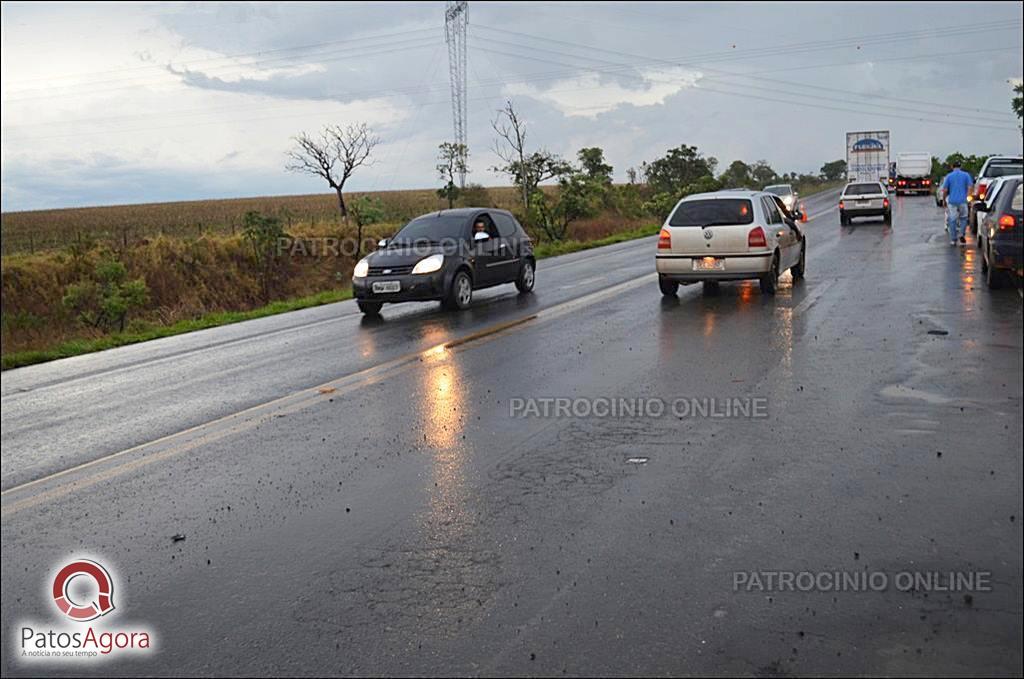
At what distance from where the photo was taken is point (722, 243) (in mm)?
15102

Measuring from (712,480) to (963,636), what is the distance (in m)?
2.16

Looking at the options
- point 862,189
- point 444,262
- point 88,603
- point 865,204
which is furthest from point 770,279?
point 862,189

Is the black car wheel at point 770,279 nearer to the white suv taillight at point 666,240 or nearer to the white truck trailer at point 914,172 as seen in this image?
the white suv taillight at point 666,240

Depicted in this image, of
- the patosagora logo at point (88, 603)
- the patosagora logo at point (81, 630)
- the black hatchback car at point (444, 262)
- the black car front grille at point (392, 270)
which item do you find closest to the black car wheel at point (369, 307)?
the black hatchback car at point (444, 262)

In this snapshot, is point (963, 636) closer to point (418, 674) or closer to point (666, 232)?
point (418, 674)

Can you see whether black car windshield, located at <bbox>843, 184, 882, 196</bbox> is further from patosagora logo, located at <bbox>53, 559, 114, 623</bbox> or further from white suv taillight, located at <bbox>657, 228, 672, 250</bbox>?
patosagora logo, located at <bbox>53, 559, 114, 623</bbox>

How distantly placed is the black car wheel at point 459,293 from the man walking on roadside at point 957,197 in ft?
39.1

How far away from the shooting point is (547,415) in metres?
7.84

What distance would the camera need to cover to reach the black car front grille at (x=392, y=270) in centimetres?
1578

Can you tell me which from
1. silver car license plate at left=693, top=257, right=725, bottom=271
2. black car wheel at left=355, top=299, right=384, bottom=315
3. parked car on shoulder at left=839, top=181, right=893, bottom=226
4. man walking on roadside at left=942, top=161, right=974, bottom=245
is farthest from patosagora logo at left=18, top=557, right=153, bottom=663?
parked car on shoulder at left=839, top=181, right=893, bottom=226

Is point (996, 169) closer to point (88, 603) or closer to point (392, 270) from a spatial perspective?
point (392, 270)

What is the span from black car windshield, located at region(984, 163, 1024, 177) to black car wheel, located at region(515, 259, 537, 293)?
59.7 ft

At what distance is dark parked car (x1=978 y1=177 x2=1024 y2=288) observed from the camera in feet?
45.5

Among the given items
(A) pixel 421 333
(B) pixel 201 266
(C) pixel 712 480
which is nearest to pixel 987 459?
(C) pixel 712 480
